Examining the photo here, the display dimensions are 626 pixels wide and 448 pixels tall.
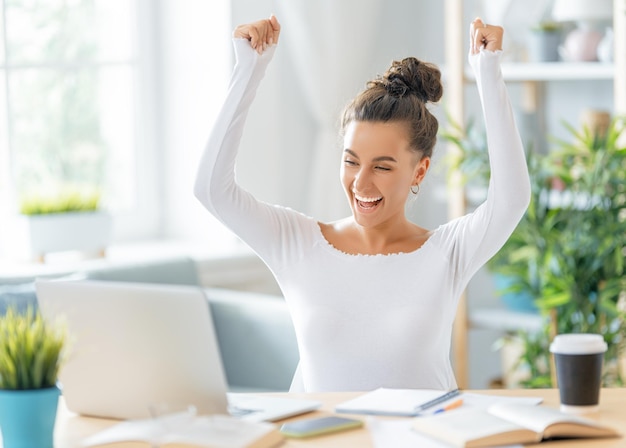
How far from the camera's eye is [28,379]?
1.68m

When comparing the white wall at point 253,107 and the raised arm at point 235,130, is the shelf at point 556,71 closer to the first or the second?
the white wall at point 253,107

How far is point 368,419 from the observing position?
1853mm

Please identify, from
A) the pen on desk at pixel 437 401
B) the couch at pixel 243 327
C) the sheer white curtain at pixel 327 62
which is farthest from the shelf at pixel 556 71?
the pen on desk at pixel 437 401

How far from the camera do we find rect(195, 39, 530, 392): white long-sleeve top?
225 centimetres

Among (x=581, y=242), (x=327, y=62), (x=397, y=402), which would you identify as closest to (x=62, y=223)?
(x=327, y=62)

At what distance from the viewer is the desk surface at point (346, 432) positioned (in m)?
1.73

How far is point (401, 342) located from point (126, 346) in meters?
0.67

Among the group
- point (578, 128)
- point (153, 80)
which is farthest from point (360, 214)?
point (153, 80)

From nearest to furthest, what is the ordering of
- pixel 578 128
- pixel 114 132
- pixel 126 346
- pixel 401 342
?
pixel 126 346 < pixel 401 342 < pixel 578 128 < pixel 114 132

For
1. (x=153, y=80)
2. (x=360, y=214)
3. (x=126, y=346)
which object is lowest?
(x=126, y=346)

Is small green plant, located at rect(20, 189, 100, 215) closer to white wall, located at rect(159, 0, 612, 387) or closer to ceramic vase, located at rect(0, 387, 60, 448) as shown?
white wall, located at rect(159, 0, 612, 387)

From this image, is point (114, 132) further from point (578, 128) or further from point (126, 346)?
point (126, 346)

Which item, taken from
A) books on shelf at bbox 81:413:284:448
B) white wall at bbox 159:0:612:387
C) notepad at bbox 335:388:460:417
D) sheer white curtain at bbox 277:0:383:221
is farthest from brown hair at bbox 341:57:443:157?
sheer white curtain at bbox 277:0:383:221

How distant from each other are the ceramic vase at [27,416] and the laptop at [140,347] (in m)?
0.09
